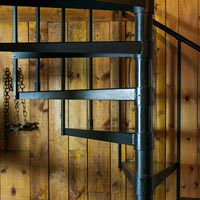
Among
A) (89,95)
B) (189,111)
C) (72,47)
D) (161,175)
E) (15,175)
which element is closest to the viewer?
(72,47)

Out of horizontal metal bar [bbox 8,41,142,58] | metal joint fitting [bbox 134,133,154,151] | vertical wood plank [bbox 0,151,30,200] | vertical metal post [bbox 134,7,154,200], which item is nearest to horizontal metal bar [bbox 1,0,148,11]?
vertical metal post [bbox 134,7,154,200]

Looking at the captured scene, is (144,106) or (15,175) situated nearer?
(144,106)

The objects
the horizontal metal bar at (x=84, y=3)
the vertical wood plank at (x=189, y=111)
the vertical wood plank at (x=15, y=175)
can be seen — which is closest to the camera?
the horizontal metal bar at (x=84, y=3)

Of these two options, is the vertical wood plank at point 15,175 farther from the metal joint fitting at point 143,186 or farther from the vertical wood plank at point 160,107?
the metal joint fitting at point 143,186

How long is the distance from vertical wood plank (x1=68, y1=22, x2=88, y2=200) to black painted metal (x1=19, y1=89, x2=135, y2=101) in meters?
0.62

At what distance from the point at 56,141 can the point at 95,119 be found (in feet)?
1.01

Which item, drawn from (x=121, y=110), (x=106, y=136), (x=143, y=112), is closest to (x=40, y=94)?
(x=106, y=136)

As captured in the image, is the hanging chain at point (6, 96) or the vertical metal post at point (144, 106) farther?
the hanging chain at point (6, 96)

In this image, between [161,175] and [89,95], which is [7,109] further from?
[161,175]

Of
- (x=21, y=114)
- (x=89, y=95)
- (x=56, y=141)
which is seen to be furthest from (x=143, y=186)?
(x=21, y=114)

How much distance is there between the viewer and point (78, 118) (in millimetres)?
2316

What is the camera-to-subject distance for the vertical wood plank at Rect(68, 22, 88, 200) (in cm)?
231

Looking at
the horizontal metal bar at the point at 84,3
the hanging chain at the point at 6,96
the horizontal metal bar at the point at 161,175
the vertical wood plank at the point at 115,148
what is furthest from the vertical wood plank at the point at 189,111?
the hanging chain at the point at 6,96

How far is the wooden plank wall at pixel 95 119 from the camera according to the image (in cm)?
226
